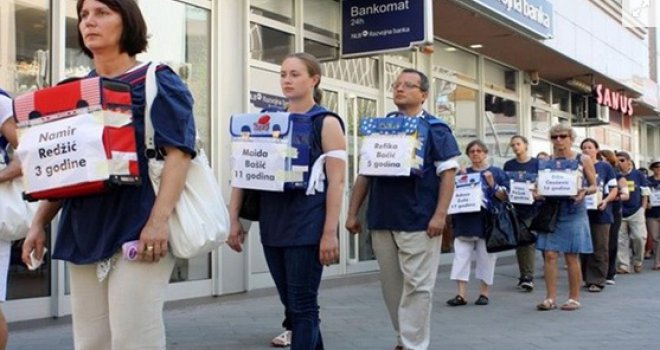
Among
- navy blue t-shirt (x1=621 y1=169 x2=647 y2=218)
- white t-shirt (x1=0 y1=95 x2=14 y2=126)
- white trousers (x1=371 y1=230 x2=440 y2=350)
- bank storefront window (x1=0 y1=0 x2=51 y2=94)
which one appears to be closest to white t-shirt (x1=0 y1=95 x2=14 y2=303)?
white t-shirt (x1=0 y1=95 x2=14 y2=126)

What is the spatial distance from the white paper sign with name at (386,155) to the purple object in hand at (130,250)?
2709 millimetres

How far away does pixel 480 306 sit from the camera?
866cm

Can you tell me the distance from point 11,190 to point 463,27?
1035 cm

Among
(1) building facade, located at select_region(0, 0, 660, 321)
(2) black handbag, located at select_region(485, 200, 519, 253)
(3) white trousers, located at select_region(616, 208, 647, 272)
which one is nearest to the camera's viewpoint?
(1) building facade, located at select_region(0, 0, 660, 321)

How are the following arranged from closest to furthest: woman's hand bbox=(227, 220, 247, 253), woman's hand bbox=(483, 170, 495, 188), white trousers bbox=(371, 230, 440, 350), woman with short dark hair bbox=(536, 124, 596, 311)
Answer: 1. woman's hand bbox=(227, 220, 247, 253)
2. white trousers bbox=(371, 230, 440, 350)
3. woman with short dark hair bbox=(536, 124, 596, 311)
4. woman's hand bbox=(483, 170, 495, 188)

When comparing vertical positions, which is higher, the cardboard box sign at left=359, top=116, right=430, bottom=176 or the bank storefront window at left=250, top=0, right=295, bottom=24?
the bank storefront window at left=250, top=0, right=295, bottom=24

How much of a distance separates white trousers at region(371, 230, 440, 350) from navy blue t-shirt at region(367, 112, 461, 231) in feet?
0.24

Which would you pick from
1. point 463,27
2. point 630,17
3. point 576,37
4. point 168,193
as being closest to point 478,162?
point 463,27

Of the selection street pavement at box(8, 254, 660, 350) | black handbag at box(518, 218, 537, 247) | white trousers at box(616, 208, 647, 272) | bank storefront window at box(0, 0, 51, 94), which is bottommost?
street pavement at box(8, 254, 660, 350)

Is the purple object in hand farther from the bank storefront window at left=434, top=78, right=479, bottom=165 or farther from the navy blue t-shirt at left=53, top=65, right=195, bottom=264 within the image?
the bank storefront window at left=434, top=78, right=479, bottom=165

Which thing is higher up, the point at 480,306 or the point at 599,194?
the point at 599,194

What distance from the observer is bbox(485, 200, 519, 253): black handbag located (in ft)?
28.2

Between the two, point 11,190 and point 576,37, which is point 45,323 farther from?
point 576,37

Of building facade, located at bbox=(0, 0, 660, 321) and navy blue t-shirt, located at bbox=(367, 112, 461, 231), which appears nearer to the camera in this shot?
navy blue t-shirt, located at bbox=(367, 112, 461, 231)
